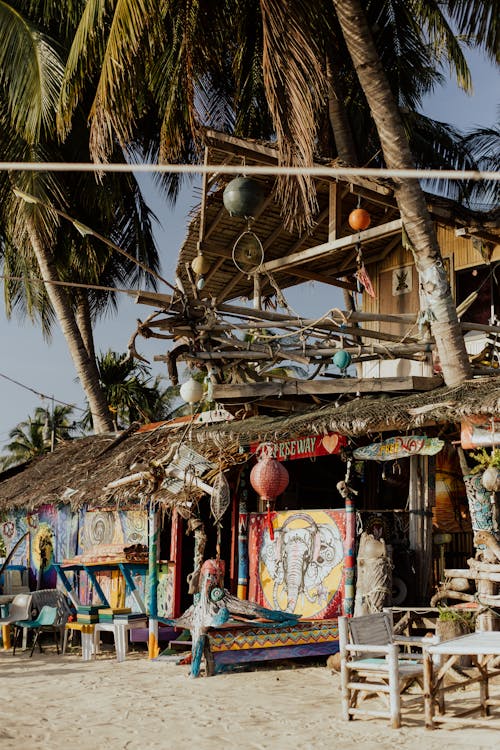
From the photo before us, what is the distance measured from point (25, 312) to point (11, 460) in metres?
22.9

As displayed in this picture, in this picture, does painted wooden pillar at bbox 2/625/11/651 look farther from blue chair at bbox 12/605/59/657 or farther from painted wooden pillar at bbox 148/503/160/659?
painted wooden pillar at bbox 148/503/160/659

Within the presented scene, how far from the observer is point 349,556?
33.6 ft

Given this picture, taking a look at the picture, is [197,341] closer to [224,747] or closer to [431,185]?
[224,747]

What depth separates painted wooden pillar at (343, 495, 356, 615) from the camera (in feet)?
33.2

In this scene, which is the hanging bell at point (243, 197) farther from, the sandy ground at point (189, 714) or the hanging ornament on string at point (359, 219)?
the sandy ground at point (189, 714)

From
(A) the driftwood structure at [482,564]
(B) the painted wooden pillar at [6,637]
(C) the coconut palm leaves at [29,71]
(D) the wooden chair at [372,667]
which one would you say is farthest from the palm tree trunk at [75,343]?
(D) the wooden chair at [372,667]

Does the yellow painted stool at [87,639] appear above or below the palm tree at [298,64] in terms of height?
below

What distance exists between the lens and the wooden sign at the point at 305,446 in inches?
417

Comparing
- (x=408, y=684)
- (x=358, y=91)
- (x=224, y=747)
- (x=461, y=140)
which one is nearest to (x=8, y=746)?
(x=224, y=747)

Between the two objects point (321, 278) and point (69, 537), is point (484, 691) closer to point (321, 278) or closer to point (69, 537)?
point (321, 278)

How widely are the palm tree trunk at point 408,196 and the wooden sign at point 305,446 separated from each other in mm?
1618

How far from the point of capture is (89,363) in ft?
61.2

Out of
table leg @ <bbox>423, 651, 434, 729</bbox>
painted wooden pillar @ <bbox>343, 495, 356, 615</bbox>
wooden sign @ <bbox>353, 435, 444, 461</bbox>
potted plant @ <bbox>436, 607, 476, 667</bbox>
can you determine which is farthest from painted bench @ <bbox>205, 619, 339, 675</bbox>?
table leg @ <bbox>423, 651, 434, 729</bbox>

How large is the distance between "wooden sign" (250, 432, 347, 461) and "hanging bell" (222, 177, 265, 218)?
2838 mm
